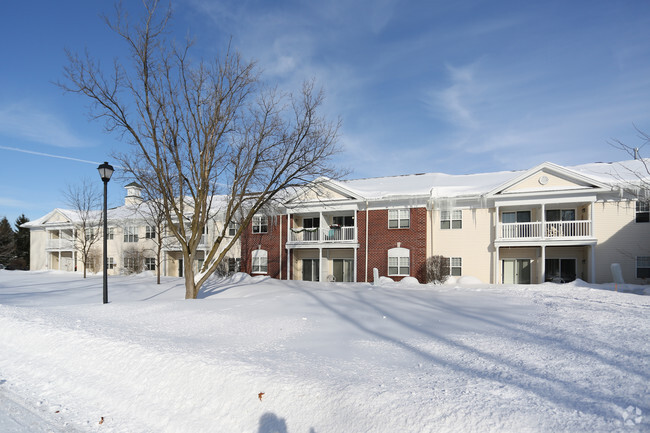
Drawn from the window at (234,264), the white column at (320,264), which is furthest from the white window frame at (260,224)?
the white column at (320,264)

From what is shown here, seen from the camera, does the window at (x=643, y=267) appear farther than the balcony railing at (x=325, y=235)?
No

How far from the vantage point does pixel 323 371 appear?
5930mm

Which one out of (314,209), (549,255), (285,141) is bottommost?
(549,255)

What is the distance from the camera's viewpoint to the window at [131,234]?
3512 cm

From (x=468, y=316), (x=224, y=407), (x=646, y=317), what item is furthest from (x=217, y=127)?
(x=646, y=317)

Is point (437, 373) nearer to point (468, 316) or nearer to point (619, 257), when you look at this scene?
point (468, 316)

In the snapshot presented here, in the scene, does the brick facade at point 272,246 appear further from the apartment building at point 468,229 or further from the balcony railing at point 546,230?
the balcony railing at point 546,230

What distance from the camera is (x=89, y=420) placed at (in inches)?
222

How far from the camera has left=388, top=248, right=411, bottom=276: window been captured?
79.9 ft

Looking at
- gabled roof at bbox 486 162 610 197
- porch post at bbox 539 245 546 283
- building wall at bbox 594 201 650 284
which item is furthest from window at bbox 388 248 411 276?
building wall at bbox 594 201 650 284

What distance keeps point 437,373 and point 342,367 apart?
1.35 metres

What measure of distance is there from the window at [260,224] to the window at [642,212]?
20806 mm

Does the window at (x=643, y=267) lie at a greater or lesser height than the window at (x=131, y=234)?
lesser

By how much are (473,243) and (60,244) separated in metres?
35.2
